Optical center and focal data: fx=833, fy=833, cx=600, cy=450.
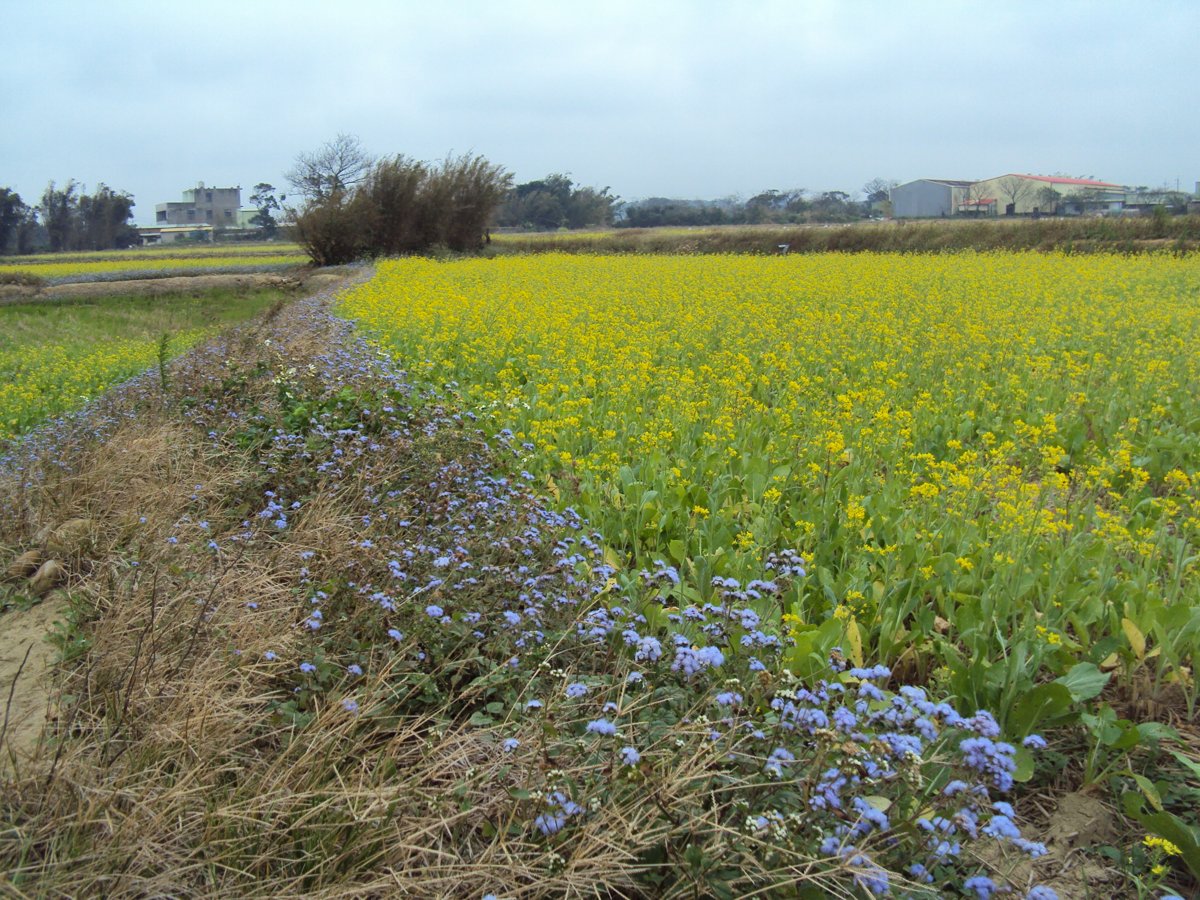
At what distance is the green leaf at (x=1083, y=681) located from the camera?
8.48 feet

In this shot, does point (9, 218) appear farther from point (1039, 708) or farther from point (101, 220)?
point (1039, 708)

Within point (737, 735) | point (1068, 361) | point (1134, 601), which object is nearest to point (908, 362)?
point (1068, 361)

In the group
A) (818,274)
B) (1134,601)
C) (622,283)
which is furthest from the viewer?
(818,274)

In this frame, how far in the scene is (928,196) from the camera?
63.4 meters

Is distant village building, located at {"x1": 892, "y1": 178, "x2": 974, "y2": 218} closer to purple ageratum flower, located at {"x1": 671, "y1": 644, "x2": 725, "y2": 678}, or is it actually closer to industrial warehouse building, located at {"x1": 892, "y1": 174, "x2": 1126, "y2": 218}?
industrial warehouse building, located at {"x1": 892, "y1": 174, "x2": 1126, "y2": 218}

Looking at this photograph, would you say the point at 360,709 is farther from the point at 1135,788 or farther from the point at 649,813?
the point at 1135,788

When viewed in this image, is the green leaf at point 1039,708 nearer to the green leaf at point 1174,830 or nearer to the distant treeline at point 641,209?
the green leaf at point 1174,830

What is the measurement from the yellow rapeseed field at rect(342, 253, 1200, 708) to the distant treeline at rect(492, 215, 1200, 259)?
14.6 m

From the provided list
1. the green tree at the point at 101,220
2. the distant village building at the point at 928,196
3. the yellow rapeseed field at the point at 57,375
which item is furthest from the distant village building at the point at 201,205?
the yellow rapeseed field at the point at 57,375

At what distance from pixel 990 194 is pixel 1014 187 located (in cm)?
268

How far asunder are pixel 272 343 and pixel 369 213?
2446 centimetres

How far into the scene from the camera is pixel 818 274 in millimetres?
15984

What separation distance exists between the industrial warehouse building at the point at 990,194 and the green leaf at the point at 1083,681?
49.1m

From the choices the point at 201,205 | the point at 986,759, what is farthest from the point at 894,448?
the point at 201,205
